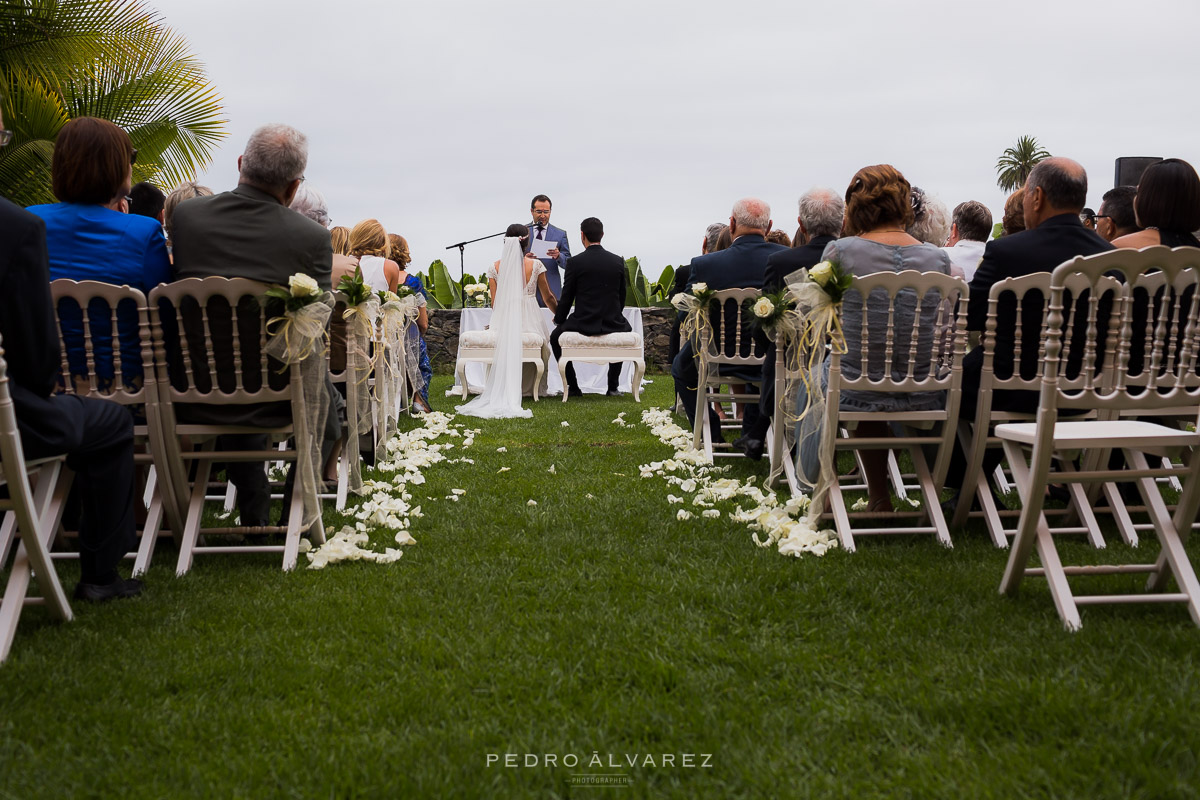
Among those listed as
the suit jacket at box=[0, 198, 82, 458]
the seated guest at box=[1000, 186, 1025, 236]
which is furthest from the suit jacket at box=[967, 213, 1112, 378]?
the suit jacket at box=[0, 198, 82, 458]

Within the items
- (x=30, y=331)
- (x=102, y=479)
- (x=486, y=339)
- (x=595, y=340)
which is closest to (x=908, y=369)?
(x=102, y=479)

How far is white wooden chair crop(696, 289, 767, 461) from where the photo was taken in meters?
6.73

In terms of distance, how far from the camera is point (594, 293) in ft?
39.5

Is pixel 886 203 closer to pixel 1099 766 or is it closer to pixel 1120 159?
pixel 1099 766

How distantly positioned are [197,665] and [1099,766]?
2.52 meters

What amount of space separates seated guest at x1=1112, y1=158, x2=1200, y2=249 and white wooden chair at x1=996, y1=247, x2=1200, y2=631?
151cm

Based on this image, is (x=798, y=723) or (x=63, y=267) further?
(x=63, y=267)

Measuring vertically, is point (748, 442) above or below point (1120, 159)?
below

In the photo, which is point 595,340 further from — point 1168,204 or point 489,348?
point 1168,204

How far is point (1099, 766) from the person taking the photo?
2.21 m

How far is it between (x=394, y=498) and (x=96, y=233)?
2220mm

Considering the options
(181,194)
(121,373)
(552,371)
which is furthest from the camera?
(552,371)

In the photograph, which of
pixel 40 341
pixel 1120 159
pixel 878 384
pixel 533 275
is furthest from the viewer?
pixel 533 275

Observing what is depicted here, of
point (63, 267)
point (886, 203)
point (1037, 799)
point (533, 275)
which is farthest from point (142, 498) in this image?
point (533, 275)
